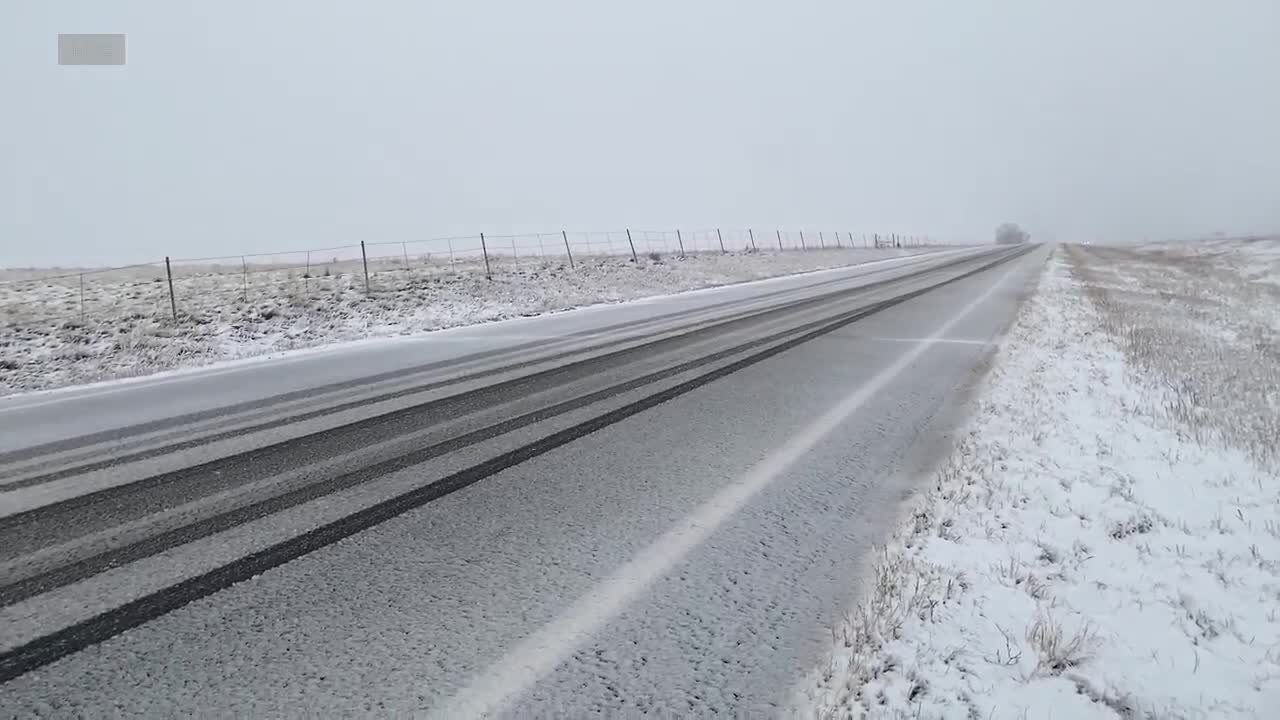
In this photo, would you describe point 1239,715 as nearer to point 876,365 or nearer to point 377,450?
point 377,450

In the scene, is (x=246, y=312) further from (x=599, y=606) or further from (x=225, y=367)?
(x=599, y=606)

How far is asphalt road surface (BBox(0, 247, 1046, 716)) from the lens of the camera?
2158 millimetres

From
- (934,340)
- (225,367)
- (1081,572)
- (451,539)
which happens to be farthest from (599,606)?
(225,367)

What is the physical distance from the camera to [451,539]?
3209 millimetres

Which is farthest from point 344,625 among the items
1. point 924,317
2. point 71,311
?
point 71,311

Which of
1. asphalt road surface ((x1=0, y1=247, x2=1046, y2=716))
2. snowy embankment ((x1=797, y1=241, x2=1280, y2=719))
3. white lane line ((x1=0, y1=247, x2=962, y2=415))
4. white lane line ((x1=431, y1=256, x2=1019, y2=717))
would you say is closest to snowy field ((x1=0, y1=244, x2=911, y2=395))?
white lane line ((x1=0, y1=247, x2=962, y2=415))

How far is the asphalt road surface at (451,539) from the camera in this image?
216cm

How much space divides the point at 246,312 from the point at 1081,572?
1635 centimetres

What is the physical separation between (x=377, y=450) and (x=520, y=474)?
1178 mm

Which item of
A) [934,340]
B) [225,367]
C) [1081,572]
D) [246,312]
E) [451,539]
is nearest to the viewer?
[1081,572]

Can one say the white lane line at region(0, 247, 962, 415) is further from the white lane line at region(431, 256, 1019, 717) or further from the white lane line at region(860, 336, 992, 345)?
the white lane line at region(431, 256, 1019, 717)

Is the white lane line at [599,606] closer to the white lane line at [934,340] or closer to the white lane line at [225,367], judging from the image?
the white lane line at [934,340]

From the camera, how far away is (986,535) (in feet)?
10.9

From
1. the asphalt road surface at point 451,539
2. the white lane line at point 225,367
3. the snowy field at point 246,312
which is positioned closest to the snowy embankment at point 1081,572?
the asphalt road surface at point 451,539
